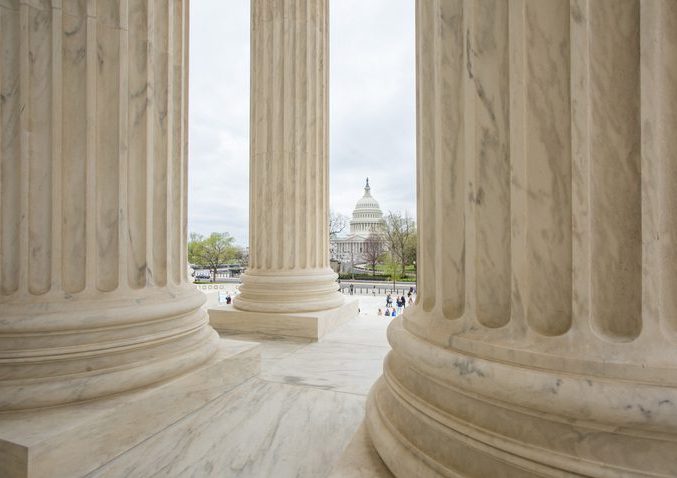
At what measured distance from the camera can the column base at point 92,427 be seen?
9.76 metres

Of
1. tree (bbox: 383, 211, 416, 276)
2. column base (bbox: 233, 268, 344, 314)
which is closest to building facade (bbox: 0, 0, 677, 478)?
column base (bbox: 233, 268, 344, 314)


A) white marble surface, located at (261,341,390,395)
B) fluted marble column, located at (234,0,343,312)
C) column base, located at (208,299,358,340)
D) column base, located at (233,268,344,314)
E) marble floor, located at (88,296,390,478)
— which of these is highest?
fluted marble column, located at (234,0,343,312)

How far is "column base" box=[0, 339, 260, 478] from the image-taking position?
32.0ft

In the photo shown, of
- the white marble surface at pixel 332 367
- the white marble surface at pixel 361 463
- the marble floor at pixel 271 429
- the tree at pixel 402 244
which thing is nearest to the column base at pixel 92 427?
the marble floor at pixel 271 429

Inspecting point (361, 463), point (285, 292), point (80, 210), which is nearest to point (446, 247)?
point (361, 463)

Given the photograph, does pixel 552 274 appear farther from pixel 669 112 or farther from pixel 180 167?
pixel 180 167

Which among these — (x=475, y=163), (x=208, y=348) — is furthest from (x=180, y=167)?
(x=475, y=163)

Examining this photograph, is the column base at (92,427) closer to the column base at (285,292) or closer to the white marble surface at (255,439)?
the white marble surface at (255,439)

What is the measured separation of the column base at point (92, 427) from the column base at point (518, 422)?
765cm

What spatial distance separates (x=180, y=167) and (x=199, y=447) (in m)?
10.6

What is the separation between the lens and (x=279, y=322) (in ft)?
89.7

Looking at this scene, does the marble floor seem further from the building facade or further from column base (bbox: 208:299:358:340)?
column base (bbox: 208:299:358:340)

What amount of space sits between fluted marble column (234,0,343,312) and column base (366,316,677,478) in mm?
20743

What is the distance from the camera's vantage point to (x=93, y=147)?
43.5 feet
